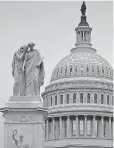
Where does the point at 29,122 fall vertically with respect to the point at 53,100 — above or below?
below

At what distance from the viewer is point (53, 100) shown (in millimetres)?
146125

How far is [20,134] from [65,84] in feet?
386

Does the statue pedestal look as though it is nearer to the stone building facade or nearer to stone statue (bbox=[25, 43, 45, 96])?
stone statue (bbox=[25, 43, 45, 96])

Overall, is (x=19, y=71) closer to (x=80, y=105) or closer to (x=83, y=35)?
(x=80, y=105)

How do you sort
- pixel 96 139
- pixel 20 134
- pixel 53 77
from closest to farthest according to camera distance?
pixel 20 134, pixel 96 139, pixel 53 77

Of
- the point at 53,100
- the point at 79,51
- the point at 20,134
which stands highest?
the point at 79,51

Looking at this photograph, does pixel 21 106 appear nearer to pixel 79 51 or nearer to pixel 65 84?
pixel 65 84

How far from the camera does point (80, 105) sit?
470 feet

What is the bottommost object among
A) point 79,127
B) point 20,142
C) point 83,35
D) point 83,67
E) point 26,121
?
point 20,142

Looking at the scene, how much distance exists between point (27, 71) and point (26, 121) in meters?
2.14

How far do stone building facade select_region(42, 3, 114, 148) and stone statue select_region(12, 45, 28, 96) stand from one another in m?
109

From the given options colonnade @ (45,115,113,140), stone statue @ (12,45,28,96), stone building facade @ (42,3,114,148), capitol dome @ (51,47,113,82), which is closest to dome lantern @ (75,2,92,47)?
capitol dome @ (51,47,113,82)

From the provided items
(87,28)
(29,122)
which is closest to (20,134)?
(29,122)

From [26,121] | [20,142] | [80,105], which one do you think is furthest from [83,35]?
[20,142]
